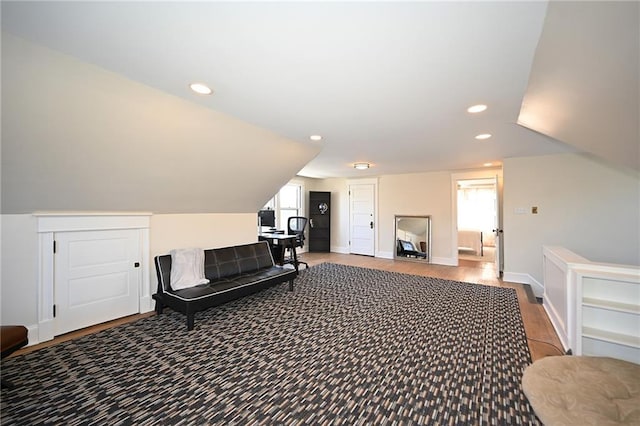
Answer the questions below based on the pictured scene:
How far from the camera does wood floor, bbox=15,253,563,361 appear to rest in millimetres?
2506

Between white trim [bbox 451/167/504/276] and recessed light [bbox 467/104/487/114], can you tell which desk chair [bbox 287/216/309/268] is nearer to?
white trim [bbox 451/167/504/276]

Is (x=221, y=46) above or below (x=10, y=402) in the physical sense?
above

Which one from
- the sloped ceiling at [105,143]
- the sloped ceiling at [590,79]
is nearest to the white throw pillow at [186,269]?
the sloped ceiling at [105,143]

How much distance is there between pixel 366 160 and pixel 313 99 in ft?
9.56

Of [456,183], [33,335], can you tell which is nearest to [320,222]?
[456,183]

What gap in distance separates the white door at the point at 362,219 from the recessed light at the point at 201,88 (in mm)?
5679

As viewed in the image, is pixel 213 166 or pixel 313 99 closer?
pixel 313 99

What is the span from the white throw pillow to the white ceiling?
1.92 metres

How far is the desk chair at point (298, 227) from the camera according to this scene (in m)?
5.89

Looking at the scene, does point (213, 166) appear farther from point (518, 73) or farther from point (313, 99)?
point (518, 73)

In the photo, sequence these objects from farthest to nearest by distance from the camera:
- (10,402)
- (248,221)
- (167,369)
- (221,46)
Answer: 1. (248,221)
2. (167,369)
3. (10,402)
4. (221,46)

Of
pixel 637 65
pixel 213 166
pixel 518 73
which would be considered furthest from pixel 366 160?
pixel 637 65

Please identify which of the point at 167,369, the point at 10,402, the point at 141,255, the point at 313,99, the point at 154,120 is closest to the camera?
the point at 10,402

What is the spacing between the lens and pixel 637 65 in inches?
61.4
